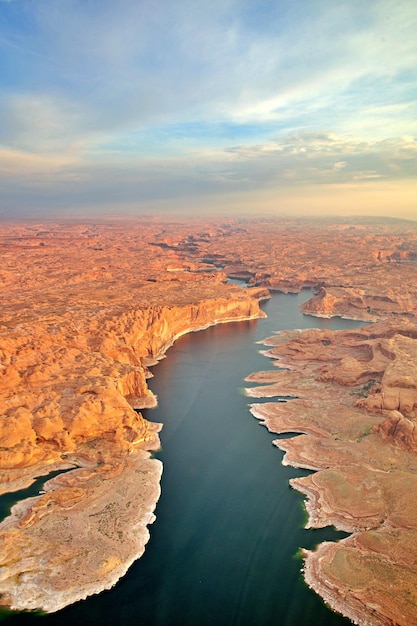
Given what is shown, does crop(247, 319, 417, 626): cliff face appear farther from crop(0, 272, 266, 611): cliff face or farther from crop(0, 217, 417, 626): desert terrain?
crop(0, 272, 266, 611): cliff face

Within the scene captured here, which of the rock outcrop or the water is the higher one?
the rock outcrop

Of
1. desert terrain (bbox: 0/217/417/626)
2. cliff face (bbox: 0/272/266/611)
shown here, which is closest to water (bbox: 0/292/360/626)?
desert terrain (bbox: 0/217/417/626)

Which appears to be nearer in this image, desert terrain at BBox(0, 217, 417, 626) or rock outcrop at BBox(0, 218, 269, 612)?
desert terrain at BBox(0, 217, 417, 626)

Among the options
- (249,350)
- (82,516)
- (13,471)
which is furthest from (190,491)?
(249,350)

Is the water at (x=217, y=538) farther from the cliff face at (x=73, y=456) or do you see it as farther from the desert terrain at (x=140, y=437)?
the cliff face at (x=73, y=456)

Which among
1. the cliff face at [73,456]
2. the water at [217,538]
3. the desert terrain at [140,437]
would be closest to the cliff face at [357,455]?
the desert terrain at [140,437]

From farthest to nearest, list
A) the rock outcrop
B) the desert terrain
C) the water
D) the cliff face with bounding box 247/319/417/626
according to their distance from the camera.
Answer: the rock outcrop
the desert terrain
the cliff face with bounding box 247/319/417/626
the water

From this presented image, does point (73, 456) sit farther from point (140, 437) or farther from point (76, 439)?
point (140, 437)
